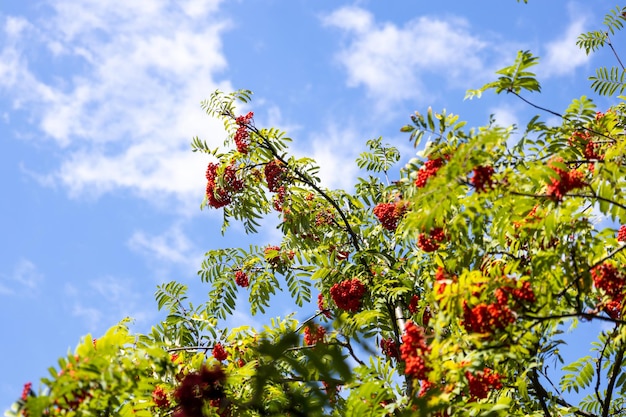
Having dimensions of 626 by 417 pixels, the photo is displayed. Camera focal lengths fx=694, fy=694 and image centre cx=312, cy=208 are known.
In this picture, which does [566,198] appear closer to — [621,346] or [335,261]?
[621,346]

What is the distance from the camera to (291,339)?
2676 mm

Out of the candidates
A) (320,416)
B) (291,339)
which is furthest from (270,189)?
(291,339)

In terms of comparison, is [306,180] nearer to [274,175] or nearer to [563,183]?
[274,175]

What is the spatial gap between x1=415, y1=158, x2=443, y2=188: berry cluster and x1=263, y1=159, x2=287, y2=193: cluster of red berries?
154 inches

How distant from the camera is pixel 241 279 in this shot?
8789 mm

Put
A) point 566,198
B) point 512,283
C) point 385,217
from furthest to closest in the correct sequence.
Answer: point 385,217 < point 566,198 < point 512,283

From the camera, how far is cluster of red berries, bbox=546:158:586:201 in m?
4.51

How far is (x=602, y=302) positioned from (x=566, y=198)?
72cm

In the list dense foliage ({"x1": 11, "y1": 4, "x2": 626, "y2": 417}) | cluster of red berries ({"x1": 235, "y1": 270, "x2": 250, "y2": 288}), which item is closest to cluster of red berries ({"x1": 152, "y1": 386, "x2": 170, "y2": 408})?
dense foliage ({"x1": 11, "y1": 4, "x2": 626, "y2": 417})

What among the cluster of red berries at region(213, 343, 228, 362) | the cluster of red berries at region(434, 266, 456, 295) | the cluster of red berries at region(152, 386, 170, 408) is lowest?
the cluster of red berries at region(434, 266, 456, 295)

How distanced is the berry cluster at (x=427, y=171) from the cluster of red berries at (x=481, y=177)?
371 mm

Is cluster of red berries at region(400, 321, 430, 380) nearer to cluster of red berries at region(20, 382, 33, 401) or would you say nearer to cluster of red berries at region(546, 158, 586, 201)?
cluster of red berries at region(546, 158, 586, 201)

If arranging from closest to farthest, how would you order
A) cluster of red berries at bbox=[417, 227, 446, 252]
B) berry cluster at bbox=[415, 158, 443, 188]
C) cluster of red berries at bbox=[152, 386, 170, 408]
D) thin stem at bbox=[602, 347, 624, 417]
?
berry cluster at bbox=[415, 158, 443, 188]
cluster of red berries at bbox=[417, 227, 446, 252]
cluster of red berries at bbox=[152, 386, 170, 408]
thin stem at bbox=[602, 347, 624, 417]

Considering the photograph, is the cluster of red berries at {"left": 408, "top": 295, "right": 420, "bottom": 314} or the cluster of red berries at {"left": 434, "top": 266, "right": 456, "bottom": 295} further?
the cluster of red berries at {"left": 408, "top": 295, "right": 420, "bottom": 314}
